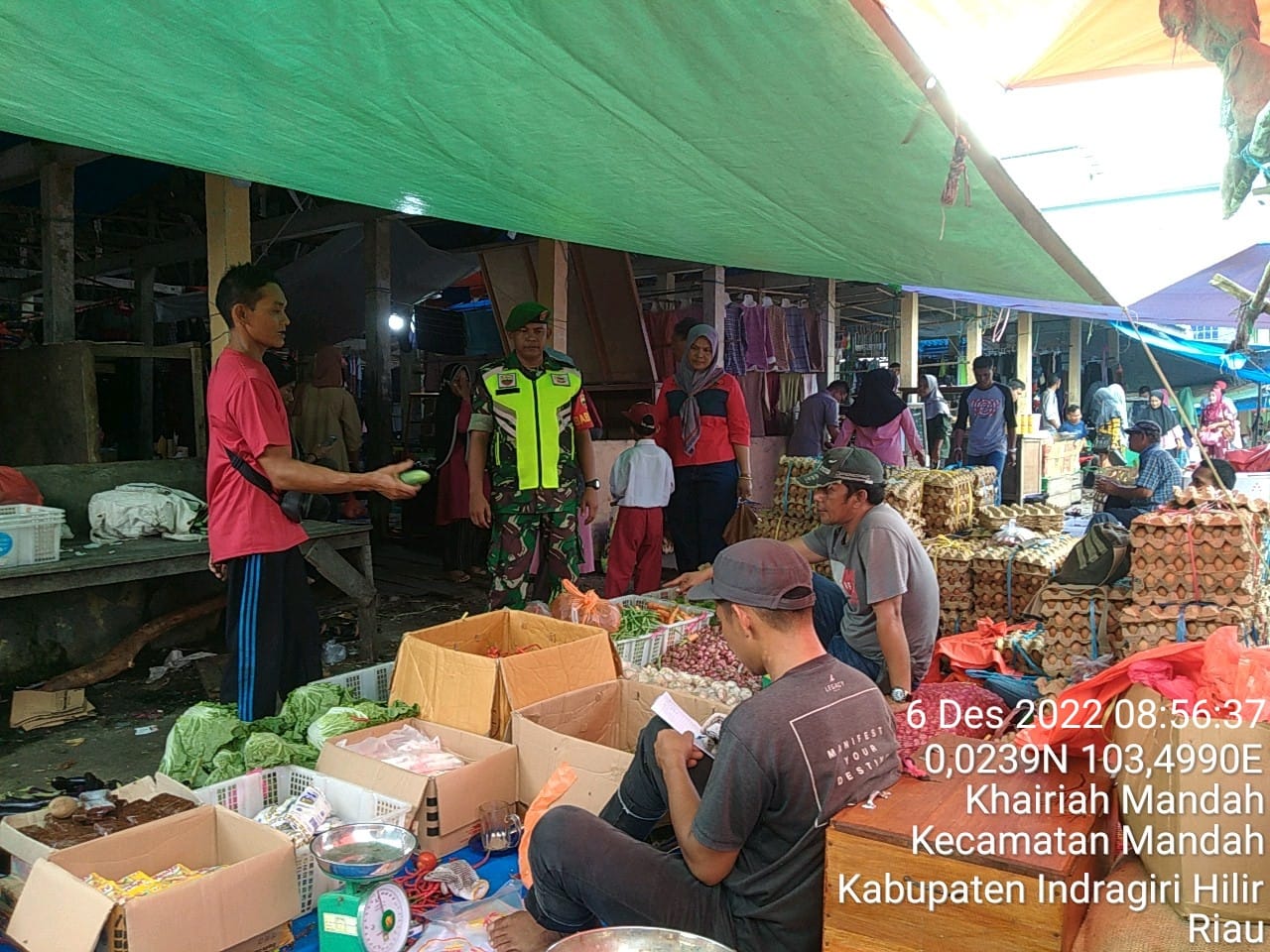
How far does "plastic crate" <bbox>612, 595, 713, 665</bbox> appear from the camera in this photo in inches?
178

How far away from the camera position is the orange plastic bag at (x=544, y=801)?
8.77 feet

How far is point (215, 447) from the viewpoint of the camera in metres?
3.55

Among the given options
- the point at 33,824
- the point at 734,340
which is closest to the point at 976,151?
the point at 33,824

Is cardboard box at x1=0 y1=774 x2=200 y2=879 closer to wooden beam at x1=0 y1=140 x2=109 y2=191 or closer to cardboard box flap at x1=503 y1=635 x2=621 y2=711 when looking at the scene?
cardboard box flap at x1=503 y1=635 x2=621 y2=711

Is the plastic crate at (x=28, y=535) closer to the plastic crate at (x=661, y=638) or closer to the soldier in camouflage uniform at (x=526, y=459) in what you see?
the soldier in camouflage uniform at (x=526, y=459)

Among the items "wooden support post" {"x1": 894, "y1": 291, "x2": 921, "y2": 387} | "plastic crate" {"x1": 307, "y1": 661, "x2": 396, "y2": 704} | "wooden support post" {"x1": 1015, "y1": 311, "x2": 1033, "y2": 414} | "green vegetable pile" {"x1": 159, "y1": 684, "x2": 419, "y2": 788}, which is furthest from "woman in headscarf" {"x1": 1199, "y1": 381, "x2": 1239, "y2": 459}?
"green vegetable pile" {"x1": 159, "y1": 684, "x2": 419, "y2": 788}

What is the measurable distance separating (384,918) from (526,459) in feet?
9.51

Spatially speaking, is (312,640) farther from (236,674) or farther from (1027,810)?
(1027,810)

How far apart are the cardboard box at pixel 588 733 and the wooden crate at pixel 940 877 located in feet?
3.26

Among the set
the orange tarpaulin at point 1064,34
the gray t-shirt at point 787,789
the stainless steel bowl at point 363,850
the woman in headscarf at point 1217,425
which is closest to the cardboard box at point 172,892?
the stainless steel bowl at point 363,850

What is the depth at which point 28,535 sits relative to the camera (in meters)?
4.73

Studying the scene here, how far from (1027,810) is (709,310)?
7.63 m

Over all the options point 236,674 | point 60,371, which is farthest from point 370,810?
point 60,371

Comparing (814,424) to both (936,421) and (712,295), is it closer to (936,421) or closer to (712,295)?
(712,295)
